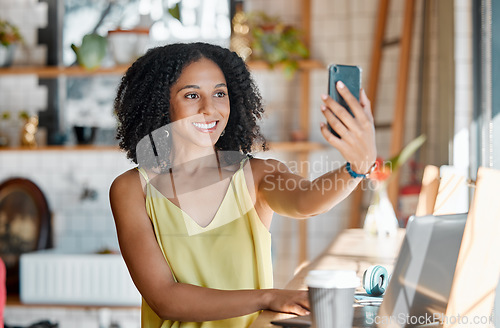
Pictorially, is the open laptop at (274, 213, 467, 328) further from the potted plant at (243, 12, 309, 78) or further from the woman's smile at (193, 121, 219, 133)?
the potted plant at (243, 12, 309, 78)

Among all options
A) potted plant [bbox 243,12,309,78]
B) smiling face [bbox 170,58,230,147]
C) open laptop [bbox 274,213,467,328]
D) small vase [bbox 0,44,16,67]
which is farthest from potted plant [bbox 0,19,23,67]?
open laptop [bbox 274,213,467,328]

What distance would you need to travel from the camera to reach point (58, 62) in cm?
396

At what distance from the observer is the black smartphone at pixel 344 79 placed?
913 millimetres

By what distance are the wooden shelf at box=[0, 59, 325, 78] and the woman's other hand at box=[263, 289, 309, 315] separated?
249cm

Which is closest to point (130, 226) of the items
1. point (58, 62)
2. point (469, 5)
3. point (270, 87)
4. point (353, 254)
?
point (353, 254)

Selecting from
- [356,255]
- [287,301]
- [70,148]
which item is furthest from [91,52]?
[287,301]

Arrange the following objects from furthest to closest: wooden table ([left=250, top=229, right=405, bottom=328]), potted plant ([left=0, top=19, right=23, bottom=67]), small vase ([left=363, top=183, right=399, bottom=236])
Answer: potted plant ([left=0, top=19, right=23, bottom=67]) < small vase ([left=363, top=183, right=399, bottom=236]) < wooden table ([left=250, top=229, right=405, bottom=328])

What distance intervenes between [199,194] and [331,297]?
61cm

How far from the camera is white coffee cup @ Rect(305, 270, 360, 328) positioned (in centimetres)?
91

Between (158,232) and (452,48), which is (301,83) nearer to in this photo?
(452,48)

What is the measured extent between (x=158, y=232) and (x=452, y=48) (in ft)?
5.53

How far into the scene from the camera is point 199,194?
1.46 metres

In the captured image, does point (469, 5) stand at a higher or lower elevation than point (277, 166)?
higher

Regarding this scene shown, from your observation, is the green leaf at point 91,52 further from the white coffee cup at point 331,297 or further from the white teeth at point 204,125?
the white coffee cup at point 331,297
